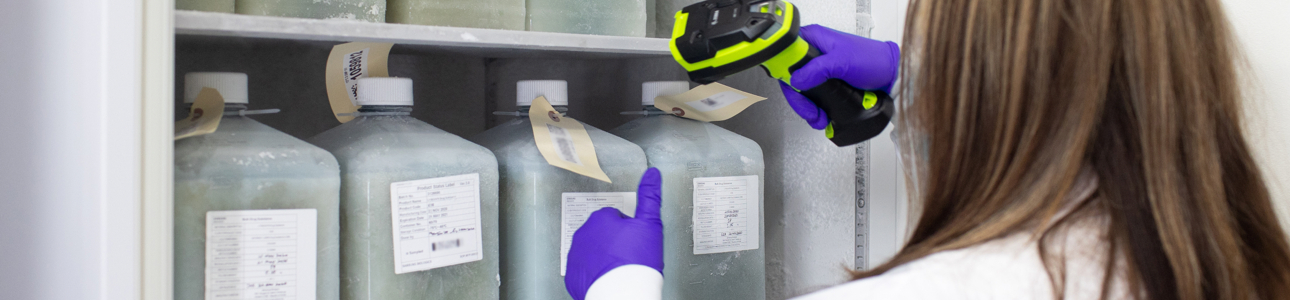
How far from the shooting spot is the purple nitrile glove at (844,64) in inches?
32.6

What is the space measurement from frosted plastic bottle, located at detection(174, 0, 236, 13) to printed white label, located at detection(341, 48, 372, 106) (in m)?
0.15

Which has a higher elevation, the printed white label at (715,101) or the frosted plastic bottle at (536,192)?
the printed white label at (715,101)

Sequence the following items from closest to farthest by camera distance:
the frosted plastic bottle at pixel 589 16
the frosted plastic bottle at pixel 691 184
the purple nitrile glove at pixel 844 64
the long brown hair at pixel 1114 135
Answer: the long brown hair at pixel 1114 135, the purple nitrile glove at pixel 844 64, the frosted plastic bottle at pixel 589 16, the frosted plastic bottle at pixel 691 184

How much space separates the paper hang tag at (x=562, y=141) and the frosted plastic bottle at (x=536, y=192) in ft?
0.08

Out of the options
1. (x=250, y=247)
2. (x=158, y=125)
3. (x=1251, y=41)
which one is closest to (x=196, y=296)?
(x=250, y=247)

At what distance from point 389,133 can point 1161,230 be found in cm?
78

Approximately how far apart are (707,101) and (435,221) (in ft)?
1.40

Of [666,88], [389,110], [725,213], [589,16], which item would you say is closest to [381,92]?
[389,110]

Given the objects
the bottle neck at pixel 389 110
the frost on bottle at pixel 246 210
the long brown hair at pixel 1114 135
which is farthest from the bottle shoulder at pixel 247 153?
the long brown hair at pixel 1114 135

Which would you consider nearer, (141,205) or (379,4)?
(141,205)

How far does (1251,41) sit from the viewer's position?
2.35 feet

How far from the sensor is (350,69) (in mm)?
902

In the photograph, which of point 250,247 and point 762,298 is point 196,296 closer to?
point 250,247

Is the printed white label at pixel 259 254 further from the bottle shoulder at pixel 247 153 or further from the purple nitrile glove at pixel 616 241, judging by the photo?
the purple nitrile glove at pixel 616 241
